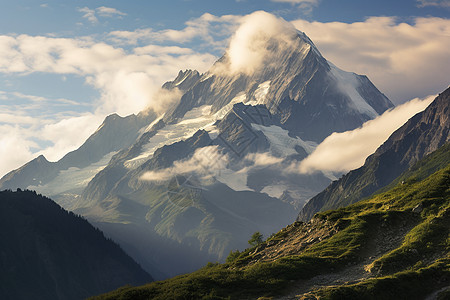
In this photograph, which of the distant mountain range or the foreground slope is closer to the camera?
the distant mountain range

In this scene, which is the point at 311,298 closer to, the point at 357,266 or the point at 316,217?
the point at 357,266

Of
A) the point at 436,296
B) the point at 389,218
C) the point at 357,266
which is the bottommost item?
the point at 436,296

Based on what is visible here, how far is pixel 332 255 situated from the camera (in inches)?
3479

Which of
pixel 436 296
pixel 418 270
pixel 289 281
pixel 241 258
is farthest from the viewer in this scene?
pixel 241 258

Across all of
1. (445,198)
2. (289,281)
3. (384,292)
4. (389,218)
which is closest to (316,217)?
(389,218)

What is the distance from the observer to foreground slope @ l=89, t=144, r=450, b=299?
72.2 meters

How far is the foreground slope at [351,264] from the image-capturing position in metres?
72.2

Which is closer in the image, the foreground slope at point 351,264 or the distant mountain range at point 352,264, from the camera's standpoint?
the distant mountain range at point 352,264

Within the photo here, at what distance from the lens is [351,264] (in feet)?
A: 278

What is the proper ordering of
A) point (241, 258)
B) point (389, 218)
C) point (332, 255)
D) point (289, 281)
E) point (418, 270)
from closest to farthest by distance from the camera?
1. point (418, 270)
2. point (289, 281)
3. point (332, 255)
4. point (389, 218)
5. point (241, 258)

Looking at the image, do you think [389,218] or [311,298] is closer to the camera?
[311,298]

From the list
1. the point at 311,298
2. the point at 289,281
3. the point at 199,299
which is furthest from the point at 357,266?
the point at 199,299

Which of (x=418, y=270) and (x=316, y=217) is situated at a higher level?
(x=316, y=217)

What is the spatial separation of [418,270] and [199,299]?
2985 centimetres
